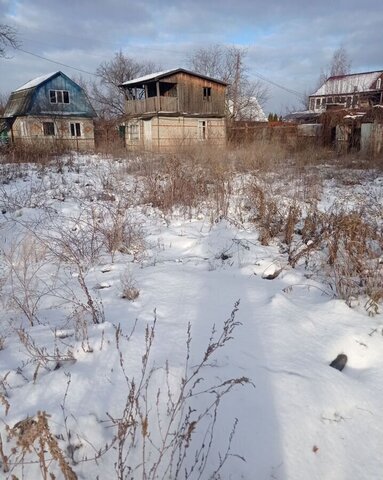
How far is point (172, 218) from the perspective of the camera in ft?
19.2

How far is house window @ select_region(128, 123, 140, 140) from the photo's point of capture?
26.2 m

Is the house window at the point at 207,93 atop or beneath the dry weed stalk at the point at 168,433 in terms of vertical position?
atop

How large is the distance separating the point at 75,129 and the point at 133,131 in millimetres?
4384

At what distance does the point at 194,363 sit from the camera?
6.93 ft

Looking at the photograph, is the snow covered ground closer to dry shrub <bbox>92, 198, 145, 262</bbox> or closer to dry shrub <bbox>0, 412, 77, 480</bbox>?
dry shrub <bbox>0, 412, 77, 480</bbox>

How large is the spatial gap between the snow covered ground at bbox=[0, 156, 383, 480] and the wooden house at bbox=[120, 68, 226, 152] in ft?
67.7

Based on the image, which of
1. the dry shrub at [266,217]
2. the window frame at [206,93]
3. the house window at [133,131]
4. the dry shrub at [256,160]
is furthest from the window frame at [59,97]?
the dry shrub at [266,217]

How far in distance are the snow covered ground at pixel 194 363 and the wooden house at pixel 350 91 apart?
37.6m

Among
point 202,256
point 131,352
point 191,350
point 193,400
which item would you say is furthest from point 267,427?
point 202,256

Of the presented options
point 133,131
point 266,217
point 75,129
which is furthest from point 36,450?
point 133,131

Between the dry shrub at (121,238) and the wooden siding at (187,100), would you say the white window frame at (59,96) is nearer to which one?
the wooden siding at (187,100)

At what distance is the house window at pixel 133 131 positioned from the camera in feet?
86.0

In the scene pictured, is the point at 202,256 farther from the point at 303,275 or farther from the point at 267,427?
the point at 267,427

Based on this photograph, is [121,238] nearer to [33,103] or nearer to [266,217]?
[266,217]
